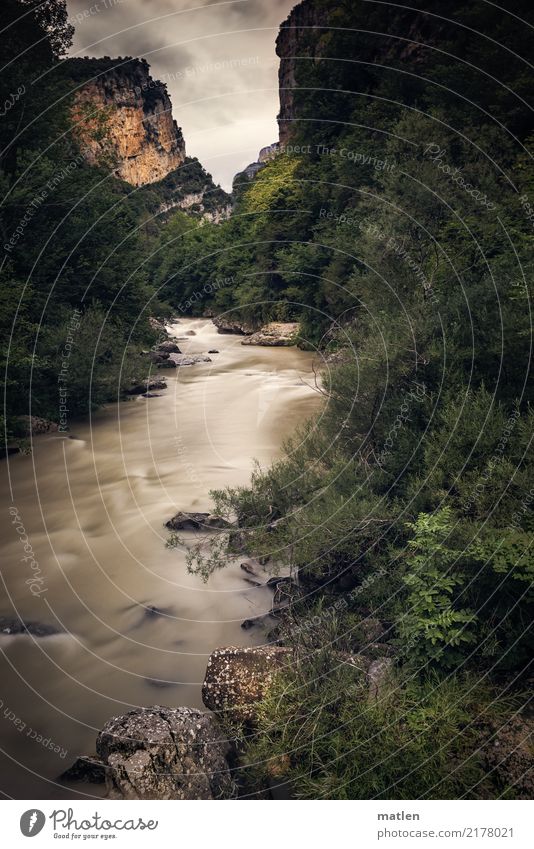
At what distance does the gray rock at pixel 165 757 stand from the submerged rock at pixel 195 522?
17.9ft

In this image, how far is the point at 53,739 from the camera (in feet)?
20.3

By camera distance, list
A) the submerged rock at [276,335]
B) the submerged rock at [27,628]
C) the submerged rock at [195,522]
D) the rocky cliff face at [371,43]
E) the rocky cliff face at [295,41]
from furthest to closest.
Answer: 1. the rocky cliff face at [295,41]
2. the submerged rock at [276,335]
3. the rocky cliff face at [371,43]
4. the submerged rock at [195,522]
5. the submerged rock at [27,628]

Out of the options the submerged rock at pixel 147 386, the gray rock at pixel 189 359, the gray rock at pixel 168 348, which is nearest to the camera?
the submerged rock at pixel 147 386

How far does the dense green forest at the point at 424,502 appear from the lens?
5.19 metres

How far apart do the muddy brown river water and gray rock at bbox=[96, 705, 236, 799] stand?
2.97 ft

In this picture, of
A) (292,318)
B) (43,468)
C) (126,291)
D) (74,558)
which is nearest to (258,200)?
(292,318)

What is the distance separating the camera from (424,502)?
8.09 metres

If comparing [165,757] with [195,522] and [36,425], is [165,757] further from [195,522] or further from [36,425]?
[36,425]

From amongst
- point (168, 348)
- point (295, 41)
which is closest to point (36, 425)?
point (168, 348)

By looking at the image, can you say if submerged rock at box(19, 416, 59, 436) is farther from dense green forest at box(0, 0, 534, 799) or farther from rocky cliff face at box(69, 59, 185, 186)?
rocky cliff face at box(69, 59, 185, 186)

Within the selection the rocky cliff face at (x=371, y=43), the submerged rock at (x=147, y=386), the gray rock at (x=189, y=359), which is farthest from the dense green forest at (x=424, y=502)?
the gray rock at (x=189, y=359)

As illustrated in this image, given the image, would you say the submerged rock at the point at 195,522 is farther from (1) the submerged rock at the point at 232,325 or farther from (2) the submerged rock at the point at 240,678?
(1) the submerged rock at the point at 232,325

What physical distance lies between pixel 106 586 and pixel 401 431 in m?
6.29
